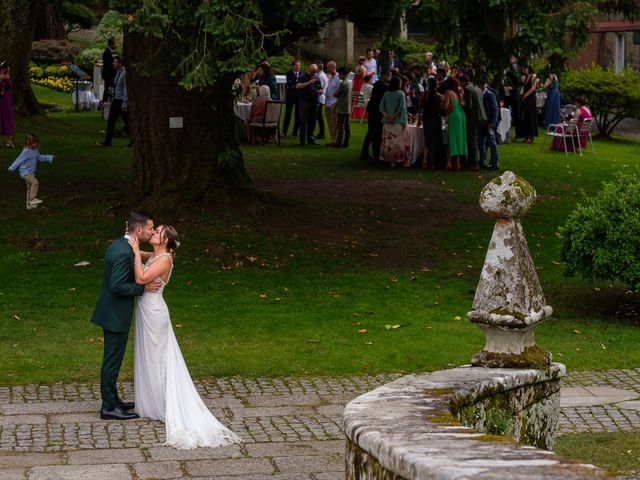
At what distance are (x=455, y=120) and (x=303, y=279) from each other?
10384mm

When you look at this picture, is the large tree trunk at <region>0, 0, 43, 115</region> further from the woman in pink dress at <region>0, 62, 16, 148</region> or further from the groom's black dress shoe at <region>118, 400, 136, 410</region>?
the groom's black dress shoe at <region>118, 400, 136, 410</region>

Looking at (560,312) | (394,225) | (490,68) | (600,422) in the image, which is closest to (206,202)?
(394,225)

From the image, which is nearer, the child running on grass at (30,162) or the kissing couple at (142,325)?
the kissing couple at (142,325)

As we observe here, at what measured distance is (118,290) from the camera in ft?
34.5

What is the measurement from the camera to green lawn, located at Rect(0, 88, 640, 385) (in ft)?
42.4

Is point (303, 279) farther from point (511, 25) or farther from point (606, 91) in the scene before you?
point (606, 91)

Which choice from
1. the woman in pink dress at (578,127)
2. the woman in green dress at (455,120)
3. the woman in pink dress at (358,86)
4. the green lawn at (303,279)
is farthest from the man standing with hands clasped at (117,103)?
the woman in pink dress at (578,127)

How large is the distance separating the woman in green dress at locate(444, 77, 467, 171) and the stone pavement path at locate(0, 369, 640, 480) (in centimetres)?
1375

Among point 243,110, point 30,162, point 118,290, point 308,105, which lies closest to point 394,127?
point 308,105

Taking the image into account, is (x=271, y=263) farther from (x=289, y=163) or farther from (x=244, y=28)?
(x=289, y=163)

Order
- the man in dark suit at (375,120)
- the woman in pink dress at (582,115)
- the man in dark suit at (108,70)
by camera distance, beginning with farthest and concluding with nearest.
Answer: the man in dark suit at (108,70) → the woman in pink dress at (582,115) → the man in dark suit at (375,120)

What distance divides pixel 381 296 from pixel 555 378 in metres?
7.53

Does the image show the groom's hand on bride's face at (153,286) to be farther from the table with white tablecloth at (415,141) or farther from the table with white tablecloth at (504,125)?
the table with white tablecloth at (504,125)

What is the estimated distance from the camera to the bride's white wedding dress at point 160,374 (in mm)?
10141
